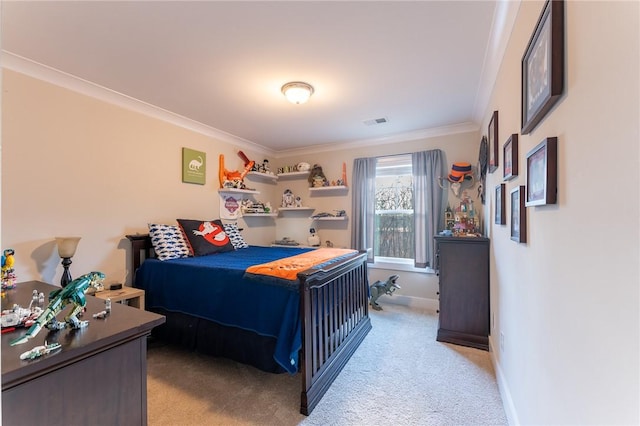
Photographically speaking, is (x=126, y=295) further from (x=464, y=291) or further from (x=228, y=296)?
(x=464, y=291)

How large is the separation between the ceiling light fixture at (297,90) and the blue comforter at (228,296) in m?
1.48

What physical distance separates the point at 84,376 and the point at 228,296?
4.03 ft

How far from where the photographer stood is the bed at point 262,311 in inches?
74.7

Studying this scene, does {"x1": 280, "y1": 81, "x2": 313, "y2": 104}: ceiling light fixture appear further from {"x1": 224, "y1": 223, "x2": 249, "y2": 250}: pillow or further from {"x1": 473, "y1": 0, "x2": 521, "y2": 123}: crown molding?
{"x1": 224, "y1": 223, "x2": 249, "y2": 250}: pillow

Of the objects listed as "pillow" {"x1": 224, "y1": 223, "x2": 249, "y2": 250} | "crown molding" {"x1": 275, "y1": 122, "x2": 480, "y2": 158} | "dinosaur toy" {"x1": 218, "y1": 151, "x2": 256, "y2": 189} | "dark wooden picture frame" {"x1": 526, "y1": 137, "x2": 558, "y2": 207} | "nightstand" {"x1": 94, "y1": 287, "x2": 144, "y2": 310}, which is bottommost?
"nightstand" {"x1": 94, "y1": 287, "x2": 144, "y2": 310}

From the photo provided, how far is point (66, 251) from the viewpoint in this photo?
7.51 ft

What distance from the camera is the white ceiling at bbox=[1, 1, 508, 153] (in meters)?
1.71

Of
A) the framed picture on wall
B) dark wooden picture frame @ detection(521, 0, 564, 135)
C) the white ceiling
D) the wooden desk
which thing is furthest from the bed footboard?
the framed picture on wall

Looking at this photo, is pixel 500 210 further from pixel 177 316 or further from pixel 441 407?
pixel 177 316

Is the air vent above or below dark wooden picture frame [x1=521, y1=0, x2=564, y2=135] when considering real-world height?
above

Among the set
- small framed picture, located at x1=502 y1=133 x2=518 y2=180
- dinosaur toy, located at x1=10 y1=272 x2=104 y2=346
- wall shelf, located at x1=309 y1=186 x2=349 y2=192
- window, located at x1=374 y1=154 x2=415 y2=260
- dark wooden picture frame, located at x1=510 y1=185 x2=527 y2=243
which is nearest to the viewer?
dinosaur toy, located at x1=10 y1=272 x2=104 y2=346

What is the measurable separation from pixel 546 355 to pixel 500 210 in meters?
1.13

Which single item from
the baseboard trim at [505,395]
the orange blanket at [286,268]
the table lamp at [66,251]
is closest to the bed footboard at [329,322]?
the orange blanket at [286,268]

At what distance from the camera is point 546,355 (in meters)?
1.20
